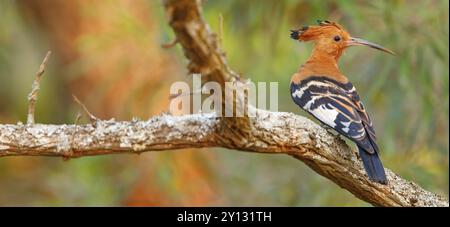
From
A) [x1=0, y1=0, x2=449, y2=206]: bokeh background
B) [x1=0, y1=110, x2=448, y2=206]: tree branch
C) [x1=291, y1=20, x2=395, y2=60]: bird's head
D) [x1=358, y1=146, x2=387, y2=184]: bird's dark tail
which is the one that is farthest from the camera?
[x1=0, y1=0, x2=449, y2=206]: bokeh background

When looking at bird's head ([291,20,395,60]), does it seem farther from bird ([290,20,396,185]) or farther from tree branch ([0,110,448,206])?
tree branch ([0,110,448,206])

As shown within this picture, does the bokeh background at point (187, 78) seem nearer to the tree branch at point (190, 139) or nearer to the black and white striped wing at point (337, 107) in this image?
the black and white striped wing at point (337, 107)

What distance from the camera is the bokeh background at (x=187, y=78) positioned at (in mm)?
5703

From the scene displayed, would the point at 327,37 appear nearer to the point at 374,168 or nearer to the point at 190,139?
the point at 374,168

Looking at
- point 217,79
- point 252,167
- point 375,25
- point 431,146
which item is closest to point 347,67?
point 375,25

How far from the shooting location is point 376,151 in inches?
130

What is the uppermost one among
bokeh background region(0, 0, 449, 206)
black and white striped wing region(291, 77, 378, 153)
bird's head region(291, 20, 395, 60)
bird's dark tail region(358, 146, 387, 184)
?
bokeh background region(0, 0, 449, 206)

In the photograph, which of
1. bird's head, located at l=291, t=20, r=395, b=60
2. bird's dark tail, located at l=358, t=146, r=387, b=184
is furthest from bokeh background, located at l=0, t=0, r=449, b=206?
bird's dark tail, located at l=358, t=146, r=387, b=184

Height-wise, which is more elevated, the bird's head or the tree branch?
the bird's head

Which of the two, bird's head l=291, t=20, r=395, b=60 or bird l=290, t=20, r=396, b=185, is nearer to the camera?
bird l=290, t=20, r=396, b=185

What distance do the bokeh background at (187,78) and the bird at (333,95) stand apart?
158cm

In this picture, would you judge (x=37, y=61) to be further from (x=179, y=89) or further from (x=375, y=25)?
(x=179, y=89)

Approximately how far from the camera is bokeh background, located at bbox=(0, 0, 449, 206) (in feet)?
18.7

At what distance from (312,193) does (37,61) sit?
286 cm
